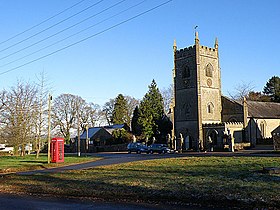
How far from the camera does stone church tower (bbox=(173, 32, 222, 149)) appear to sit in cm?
5641

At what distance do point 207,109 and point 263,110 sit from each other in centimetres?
1046

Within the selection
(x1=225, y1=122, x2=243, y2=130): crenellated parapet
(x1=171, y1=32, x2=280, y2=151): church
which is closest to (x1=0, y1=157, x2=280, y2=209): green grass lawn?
(x1=225, y1=122, x2=243, y2=130): crenellated parapet

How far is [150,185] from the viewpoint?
43.9 ft

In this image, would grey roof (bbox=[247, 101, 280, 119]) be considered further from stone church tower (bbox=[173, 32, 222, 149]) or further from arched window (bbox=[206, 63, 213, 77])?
arched window (bbox=[206, 63, 213, 77])

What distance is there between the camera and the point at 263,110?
2320 inches

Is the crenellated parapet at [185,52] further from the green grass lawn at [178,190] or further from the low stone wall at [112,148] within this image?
the green grass lawn at [178,190]

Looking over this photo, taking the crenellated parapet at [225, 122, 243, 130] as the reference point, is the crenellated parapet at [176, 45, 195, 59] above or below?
above

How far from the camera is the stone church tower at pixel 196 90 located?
→ 56406mm

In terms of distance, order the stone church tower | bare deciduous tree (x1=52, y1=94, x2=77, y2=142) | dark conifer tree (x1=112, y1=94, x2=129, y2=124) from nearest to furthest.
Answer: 1. the stone church tower
2. bare deciduous tree (x1=52, y1=94, x2=77, y2=142)
3. dark conifer tree (x1=112, y1=94, x2=129, y2=124)

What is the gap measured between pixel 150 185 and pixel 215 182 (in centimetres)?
262

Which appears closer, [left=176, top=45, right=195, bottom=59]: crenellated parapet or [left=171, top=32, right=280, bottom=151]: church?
[left=171, top=32, right=280, bottom=151]: church

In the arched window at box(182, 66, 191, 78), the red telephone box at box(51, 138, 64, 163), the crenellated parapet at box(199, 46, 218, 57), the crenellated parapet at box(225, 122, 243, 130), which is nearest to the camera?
the red telephone box at box(51, 138, 64, 163)

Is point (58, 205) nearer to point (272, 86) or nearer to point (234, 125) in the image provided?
point (234, 125)

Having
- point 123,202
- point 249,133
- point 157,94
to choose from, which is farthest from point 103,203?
point 157,94
